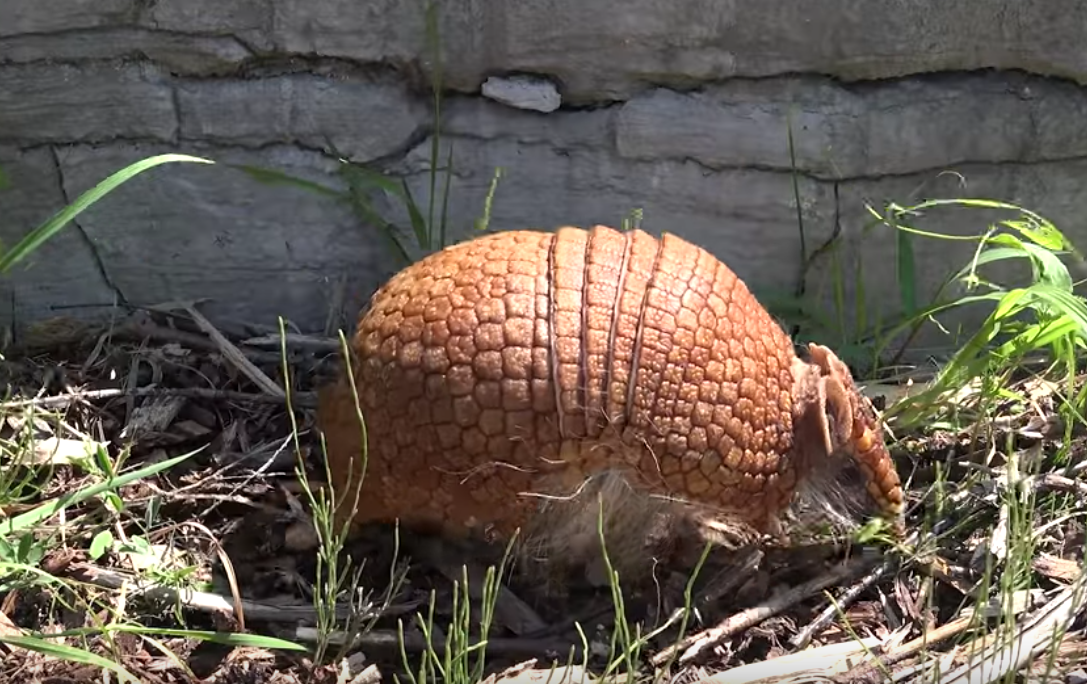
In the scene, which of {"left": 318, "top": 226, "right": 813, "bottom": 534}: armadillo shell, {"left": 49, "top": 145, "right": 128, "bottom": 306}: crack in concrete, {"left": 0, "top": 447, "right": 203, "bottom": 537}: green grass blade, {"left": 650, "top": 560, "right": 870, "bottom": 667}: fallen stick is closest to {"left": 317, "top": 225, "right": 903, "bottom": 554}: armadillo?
{"left": 318, "top": 226, "right": 813, "bottom": 534}: armadillo shell

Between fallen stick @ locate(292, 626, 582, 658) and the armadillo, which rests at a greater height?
the armadillo

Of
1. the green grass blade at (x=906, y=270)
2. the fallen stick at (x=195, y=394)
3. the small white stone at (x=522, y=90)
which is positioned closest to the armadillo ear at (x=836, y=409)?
the green grass blade at (x=906, y=270)

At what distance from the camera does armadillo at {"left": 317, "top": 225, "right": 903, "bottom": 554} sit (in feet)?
7.57

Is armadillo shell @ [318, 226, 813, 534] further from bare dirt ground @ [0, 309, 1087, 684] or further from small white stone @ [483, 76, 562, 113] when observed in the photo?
small white stone @ [483, 76, 562, 113]

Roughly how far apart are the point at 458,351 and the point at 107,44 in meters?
1.27

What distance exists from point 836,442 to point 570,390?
0.64 meters

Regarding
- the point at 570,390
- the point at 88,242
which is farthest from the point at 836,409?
the point at 88,242

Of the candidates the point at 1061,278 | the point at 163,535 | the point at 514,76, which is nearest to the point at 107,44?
the point at 514,76

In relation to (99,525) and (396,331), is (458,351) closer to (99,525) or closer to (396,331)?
(396,331)

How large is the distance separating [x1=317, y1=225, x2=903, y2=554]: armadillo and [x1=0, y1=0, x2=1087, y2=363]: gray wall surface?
602 mm

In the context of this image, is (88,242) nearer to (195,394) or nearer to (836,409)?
(195,394)

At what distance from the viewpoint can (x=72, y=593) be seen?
2502 millimetres

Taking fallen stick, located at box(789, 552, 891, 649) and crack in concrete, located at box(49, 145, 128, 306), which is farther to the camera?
crack in concrete, located at box(49, 145, 128, 306)

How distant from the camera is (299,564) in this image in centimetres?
271
